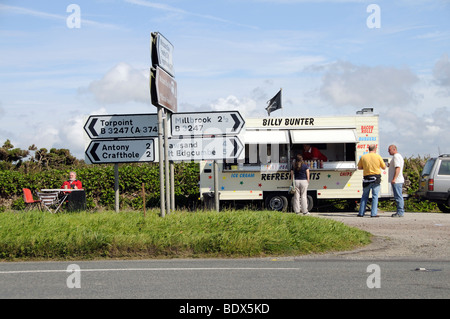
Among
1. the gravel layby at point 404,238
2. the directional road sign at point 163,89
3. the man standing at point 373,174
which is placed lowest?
the gravel layby at point 404,238

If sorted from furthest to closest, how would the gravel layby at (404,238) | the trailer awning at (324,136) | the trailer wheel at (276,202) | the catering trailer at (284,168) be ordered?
the trailer wheel at (276,202) → the catering trailer at (284,168) → the trailer awning at (324,136) → the gravel layby at (404,238)

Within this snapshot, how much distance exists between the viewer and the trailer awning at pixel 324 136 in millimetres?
17078

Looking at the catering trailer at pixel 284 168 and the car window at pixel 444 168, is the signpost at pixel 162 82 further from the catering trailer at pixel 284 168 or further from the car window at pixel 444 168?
the car window at pixel 444 168

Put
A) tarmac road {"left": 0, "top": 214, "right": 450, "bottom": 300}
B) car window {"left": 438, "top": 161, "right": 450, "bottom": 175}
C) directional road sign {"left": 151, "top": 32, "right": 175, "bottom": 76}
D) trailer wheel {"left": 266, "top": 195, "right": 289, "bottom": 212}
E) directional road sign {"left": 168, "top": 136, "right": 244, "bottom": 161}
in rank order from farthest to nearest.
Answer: car window {"left": 438, "top": 161, "right": 450, "bottom": 175}
trailer wheel {"left": 266, "top": 195, "right": 289, "bottom": 212}
directional road sign {"left": 168, "top": 136, "right": 244, "bottom": 161}
directional road sign {"left": 151, "top": 32, "right": 175, "bottom": 76}
tarmac road {"left": 0, "top": 214, "right": 450, "bottom": 300}

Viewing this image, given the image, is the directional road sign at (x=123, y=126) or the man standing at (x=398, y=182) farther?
the man standing at (x=398, y=182)

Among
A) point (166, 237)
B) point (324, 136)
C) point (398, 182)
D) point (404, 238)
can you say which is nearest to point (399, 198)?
point (398, 182)

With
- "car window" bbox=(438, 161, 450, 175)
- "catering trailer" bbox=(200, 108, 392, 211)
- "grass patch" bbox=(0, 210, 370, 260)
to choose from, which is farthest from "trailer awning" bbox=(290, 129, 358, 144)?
"grass patch" bbox=(0, 210, 370, 260)

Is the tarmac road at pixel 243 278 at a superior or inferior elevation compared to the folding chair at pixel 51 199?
inferior

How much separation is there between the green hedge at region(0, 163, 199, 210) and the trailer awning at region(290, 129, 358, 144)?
13.9 ft

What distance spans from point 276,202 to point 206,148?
18.3 feet

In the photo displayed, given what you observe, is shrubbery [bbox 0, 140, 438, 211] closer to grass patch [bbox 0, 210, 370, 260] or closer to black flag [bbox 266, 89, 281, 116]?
black flag [bbox 266, 89, 281, 116]

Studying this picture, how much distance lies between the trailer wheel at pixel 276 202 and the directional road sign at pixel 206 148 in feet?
17.3

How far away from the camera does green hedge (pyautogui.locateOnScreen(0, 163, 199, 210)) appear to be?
1966 cm

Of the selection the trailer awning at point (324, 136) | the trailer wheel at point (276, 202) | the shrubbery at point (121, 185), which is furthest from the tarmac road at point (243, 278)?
the shrubbery at point (121, 185)
